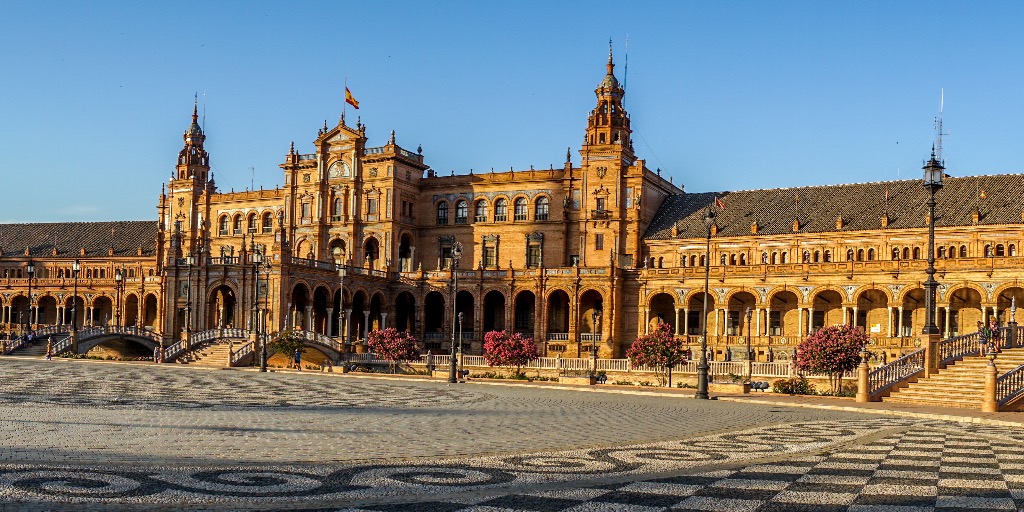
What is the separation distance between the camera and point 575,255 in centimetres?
8650

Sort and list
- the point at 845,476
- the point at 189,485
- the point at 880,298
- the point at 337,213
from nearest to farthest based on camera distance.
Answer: the point at 189,485, the point at 845,476, the point at 880,298, the point at 337,213

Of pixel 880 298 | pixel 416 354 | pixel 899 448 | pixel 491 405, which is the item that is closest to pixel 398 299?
pixel 416 354

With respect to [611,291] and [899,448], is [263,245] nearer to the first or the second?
[611,291]

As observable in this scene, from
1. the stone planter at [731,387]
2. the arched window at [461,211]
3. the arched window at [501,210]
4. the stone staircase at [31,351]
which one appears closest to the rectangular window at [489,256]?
the arched window at [501,210]

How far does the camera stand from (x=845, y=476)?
1521 cm

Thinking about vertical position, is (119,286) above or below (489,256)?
below

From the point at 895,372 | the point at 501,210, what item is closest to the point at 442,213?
the point at 501,210

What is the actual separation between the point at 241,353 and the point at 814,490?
185ft

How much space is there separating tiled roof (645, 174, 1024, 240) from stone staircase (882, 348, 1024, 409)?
36162mm

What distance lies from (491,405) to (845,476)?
17.7 meters

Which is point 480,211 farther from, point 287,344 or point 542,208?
point 287,344

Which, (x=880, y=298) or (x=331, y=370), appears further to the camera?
(x=880, y=298)

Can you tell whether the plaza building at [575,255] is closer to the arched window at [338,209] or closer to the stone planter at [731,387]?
the arched window at [338,209]

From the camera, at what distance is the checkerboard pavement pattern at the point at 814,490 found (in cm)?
1241
